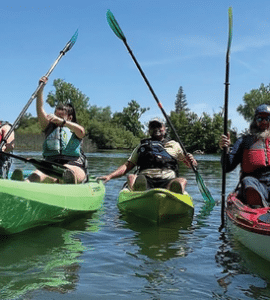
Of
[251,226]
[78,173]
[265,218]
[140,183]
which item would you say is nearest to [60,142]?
[78,173]

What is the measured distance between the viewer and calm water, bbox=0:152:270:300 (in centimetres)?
320

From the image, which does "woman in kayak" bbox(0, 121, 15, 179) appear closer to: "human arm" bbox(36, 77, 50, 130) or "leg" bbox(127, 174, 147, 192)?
"human arm" bbox(36, 77, 50, 130)

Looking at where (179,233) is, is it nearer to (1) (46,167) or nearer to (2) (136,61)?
(1) (46,167)

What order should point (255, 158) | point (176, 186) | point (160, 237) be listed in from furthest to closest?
1. point (176, 186)
2. point (160, 237)
3. point (255, 158)

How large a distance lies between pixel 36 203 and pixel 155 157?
2187 millimetres

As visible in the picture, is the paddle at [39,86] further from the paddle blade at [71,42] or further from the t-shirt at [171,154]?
the t-shirt at [171,154]

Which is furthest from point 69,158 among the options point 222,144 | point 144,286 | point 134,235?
point 144,286

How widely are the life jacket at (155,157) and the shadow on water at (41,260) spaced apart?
1.37 metres

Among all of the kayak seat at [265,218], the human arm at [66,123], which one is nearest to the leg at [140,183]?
the human arm at [66,123]

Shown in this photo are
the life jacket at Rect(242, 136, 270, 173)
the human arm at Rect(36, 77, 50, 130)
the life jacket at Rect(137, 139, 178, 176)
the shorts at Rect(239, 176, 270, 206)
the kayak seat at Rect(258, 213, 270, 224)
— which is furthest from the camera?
the life jacket at Rect(137, 139, 178, 176)

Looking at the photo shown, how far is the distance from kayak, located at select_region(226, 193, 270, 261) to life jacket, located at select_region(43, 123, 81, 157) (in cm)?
236

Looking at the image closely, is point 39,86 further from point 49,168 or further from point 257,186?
point 257,186

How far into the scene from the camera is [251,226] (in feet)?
12.8

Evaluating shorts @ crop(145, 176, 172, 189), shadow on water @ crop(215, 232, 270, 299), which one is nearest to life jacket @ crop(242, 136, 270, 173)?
shadow on water @ crop(215, 232, 270, 299)
